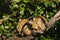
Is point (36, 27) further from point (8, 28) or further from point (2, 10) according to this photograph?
point (2, 10)

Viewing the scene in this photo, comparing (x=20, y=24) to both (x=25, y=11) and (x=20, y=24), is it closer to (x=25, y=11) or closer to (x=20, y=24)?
(x=20, y=24)

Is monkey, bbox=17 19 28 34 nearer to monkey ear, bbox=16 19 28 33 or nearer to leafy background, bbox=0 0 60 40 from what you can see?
monkey ear, bbox=16 19 28 33

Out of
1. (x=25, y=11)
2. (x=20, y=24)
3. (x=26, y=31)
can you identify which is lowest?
(x=26, y=31)

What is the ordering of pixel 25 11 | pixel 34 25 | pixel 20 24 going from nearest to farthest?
pixel 34 25
pixel 20 24
pixel 25 11

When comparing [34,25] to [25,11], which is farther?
[25,11]

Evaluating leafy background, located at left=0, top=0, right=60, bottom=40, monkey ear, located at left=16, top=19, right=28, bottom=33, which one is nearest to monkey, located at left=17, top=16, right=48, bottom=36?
monkey ear, located at left=16, top=19, right=28, bottom=33

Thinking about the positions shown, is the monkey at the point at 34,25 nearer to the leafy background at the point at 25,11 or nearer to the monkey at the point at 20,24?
the monkey at the point at 20,24

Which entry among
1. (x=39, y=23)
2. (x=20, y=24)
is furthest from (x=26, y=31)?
(x=39, y=23)

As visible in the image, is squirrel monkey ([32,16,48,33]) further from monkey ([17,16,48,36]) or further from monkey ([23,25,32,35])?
monkey ([23,25,32,35])

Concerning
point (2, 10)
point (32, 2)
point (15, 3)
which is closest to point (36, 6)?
point (32, 2)

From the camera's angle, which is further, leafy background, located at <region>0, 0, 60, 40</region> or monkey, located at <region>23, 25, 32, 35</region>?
leafy background, located at <region>0, 0, 60, 40</region>

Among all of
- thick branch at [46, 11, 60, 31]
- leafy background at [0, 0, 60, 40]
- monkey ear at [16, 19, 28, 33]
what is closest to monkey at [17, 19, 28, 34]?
monkey ear at [16, 19, 28, 33]

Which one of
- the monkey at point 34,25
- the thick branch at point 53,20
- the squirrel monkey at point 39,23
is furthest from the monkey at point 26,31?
the thick branch at point 53,20

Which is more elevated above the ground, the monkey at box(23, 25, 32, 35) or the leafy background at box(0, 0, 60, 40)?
the leafy background at box(0, 0, 60, 40)
